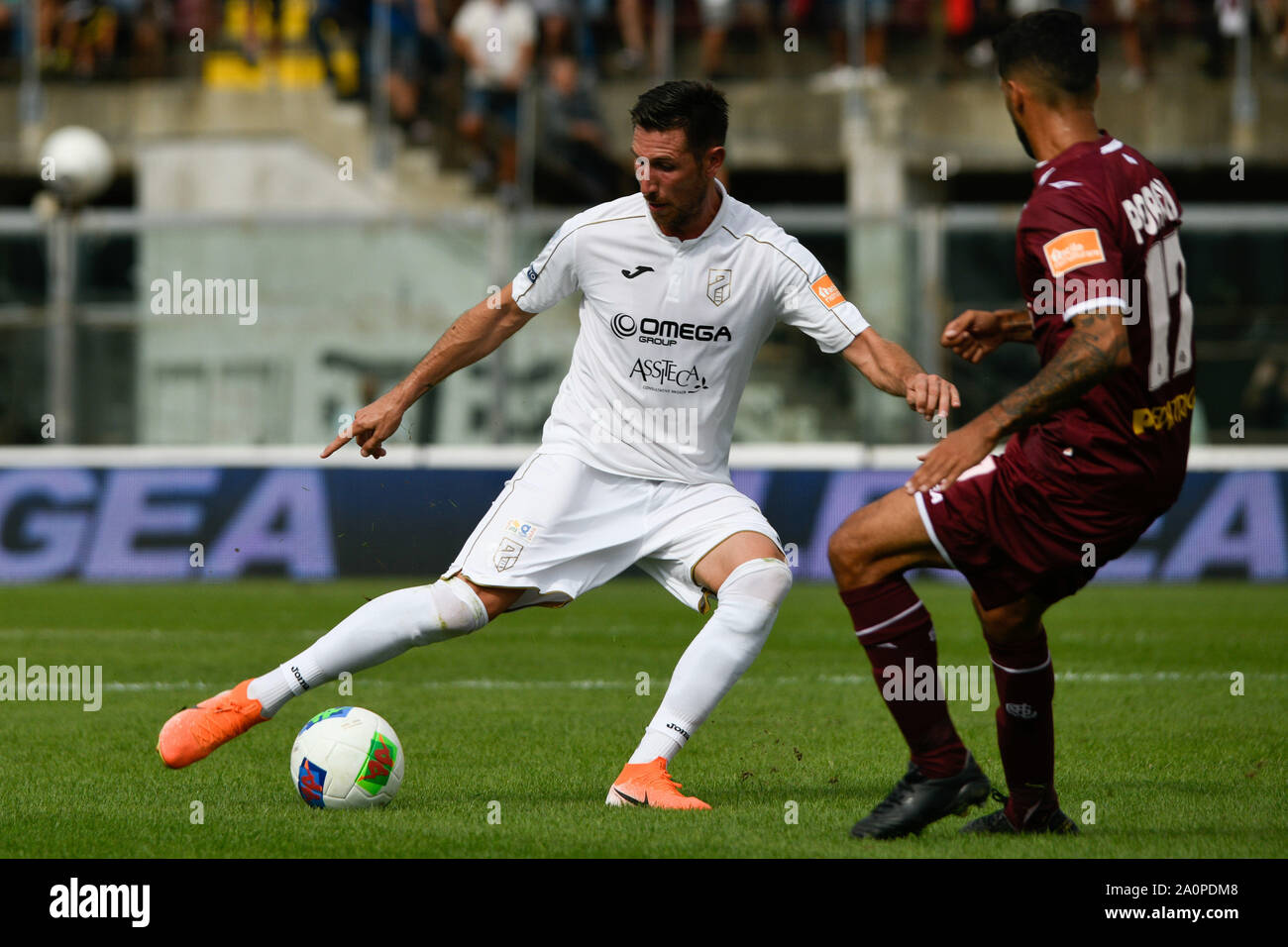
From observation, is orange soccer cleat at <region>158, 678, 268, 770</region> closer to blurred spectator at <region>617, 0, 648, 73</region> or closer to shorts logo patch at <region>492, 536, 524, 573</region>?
shorts logo patch at <region>492, 536, 524, 573</region>

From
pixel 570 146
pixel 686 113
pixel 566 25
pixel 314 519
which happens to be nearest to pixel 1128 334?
pixel 686 113

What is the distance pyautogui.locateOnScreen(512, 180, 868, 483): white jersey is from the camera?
20.3 feet

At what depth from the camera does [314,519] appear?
1510 centimetres

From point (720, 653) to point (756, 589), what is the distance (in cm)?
23

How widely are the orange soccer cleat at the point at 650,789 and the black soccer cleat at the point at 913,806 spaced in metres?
0.72

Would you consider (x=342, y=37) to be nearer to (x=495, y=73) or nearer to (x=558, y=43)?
(x=495, y=73)

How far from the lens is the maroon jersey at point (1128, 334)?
489cm

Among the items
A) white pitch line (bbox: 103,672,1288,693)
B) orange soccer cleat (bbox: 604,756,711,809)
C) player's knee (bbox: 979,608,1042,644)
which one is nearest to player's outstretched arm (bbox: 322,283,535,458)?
orange soccer cleat (bbox: 604,756,711,809)

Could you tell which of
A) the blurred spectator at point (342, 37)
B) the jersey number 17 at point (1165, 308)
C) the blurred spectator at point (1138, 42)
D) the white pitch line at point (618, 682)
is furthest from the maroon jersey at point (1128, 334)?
the blurred spectator at point (1138, 42)

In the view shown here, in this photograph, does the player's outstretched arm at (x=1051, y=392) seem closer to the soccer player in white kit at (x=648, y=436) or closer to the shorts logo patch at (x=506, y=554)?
the soccer player in white kit at (x=648, y=436)

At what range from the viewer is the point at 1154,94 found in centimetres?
2017

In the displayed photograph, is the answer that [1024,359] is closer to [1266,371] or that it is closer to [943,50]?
[1266,371]

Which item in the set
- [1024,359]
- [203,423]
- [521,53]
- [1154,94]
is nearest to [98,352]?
[203,423]
